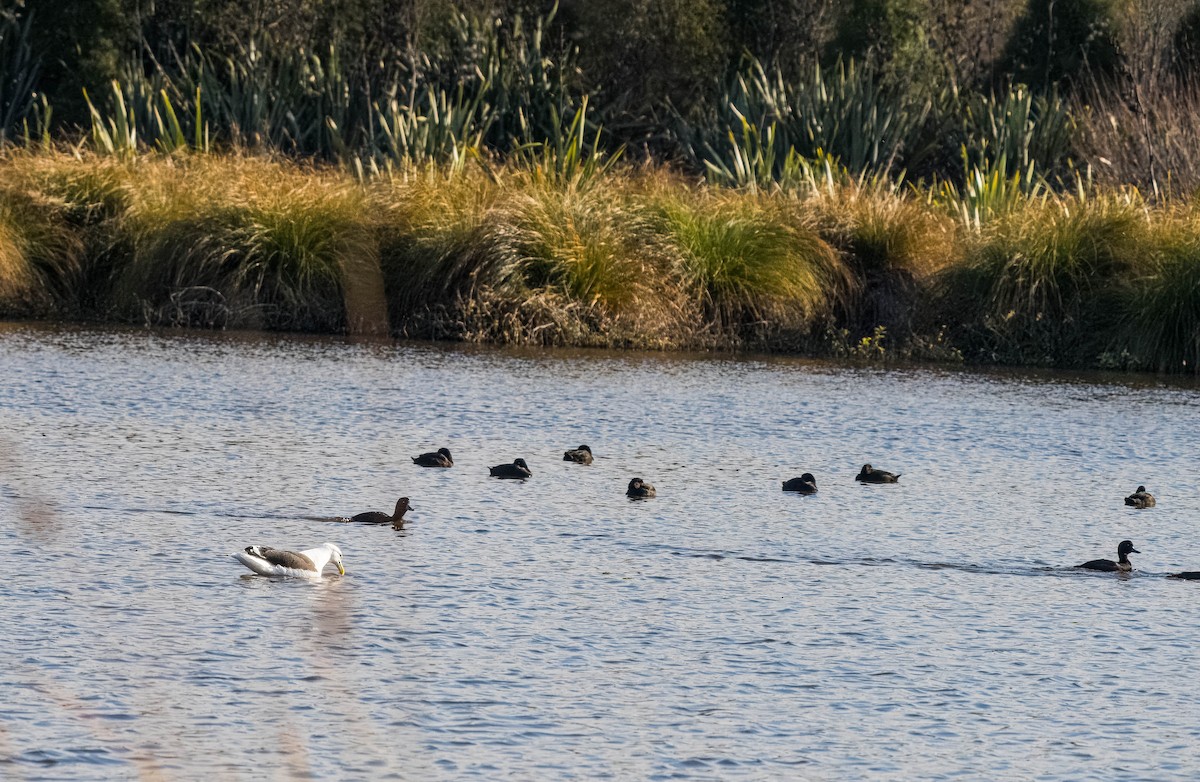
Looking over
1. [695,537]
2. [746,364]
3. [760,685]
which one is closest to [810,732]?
[760,685]

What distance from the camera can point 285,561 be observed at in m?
10.8

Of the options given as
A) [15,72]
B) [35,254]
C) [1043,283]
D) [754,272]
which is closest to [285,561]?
[754,272]

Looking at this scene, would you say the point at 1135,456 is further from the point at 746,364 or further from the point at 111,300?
the point at 111,300

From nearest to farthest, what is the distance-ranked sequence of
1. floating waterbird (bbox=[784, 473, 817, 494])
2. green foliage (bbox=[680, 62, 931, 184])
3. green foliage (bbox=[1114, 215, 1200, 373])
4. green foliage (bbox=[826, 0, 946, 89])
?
floating waterbird (bbox=[784, 473, 817, 494]), green foliage (bbox=[1114, 215, 1200, 373]), green foliage (bbox=[680, 62, 931, 184]), green foliage (bbox=[826, 0, 946, 89])

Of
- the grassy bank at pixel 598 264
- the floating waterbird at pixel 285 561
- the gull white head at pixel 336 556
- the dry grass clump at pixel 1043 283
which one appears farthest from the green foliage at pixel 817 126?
the floating waterbird at pixel 285 561

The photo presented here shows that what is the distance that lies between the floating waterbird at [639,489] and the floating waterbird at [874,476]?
1.97 metres

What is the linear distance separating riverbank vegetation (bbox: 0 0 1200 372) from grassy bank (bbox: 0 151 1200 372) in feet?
0.12

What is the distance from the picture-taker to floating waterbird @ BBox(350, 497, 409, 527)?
12.6m

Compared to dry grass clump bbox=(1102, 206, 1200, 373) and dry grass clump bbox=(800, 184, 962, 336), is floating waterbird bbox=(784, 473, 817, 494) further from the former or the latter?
dry grass clump bbox=(800, 184, 962, 336)

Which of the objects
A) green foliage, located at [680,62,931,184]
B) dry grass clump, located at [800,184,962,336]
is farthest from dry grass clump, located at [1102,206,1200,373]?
green foliage, located at [680,62,931,184]

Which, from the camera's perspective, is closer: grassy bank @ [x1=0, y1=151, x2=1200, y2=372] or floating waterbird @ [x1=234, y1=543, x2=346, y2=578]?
floating waterbird @ [x1=234, y1=543, x2=346, y2=578]

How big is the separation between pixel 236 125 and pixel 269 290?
4.16 meters

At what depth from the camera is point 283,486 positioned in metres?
14.2

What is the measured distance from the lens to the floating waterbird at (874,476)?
15.2 m
